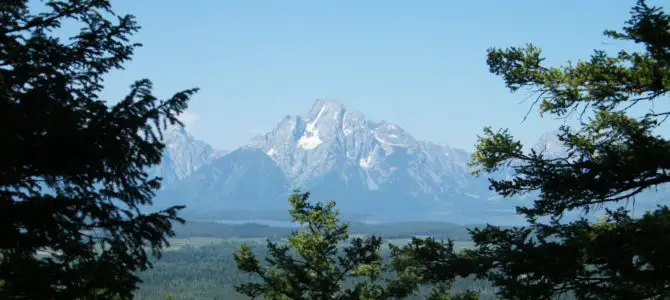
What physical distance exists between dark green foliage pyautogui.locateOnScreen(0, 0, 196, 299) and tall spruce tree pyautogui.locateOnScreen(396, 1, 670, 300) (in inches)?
256

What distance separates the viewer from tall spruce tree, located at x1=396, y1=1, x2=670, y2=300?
29.9ft

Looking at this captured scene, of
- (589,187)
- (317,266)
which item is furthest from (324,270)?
(589,187)

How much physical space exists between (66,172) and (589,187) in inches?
371

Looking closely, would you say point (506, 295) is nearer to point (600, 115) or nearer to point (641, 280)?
point (641, 280)

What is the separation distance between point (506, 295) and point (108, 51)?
8.64 metres

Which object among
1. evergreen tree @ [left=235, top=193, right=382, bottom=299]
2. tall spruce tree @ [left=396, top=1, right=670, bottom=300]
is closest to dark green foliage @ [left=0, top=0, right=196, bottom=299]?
tall spruce tree @ [left=396, top=1, right=670, bottom=300]

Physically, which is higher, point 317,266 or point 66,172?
point 66,172

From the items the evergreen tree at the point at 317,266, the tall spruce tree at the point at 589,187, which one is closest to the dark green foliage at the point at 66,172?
the tall spruce tree at the point at 589,187

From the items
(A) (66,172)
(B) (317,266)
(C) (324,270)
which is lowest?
(C) (324,270)

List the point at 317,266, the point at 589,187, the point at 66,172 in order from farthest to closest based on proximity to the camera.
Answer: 1. the point at 317,266
2. the point at 589,187
3. the point at 66,172

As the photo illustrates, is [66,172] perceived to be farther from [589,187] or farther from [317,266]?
[317,266]

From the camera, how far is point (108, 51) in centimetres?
914

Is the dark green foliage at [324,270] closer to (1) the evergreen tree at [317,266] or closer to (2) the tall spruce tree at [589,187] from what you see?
(1) the evergreen tree at [317,266]

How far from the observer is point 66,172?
7.32 metres
